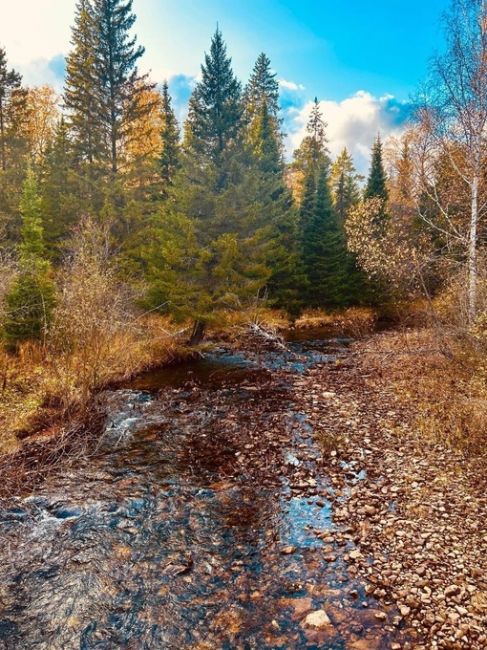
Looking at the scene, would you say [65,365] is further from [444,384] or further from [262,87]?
[262,87]

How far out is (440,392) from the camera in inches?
423

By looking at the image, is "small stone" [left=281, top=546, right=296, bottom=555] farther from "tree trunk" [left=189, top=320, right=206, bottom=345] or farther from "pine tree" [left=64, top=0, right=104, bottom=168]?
"pine tree" [left=64, top=0, right=104, bottom=168]

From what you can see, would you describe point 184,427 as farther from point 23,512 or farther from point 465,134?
point 465,134

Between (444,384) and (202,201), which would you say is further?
(202,201)

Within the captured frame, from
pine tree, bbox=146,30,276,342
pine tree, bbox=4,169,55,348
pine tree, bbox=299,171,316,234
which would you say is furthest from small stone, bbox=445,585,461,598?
pine tree, bbox=299,171,316,234

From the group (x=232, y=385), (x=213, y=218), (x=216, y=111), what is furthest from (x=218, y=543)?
(x=216, y=111)

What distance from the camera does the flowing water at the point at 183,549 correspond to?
14.7 ft

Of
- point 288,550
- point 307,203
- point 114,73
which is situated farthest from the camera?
point 307,203

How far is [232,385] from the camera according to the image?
526 inches

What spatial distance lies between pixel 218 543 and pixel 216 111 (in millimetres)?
17320

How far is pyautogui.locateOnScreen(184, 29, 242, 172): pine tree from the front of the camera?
694 inches

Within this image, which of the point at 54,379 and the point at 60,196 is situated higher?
the point at 60,196

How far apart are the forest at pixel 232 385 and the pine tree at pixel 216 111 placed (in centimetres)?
10

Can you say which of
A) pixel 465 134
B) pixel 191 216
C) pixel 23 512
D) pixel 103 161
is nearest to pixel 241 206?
pixel 191 216
